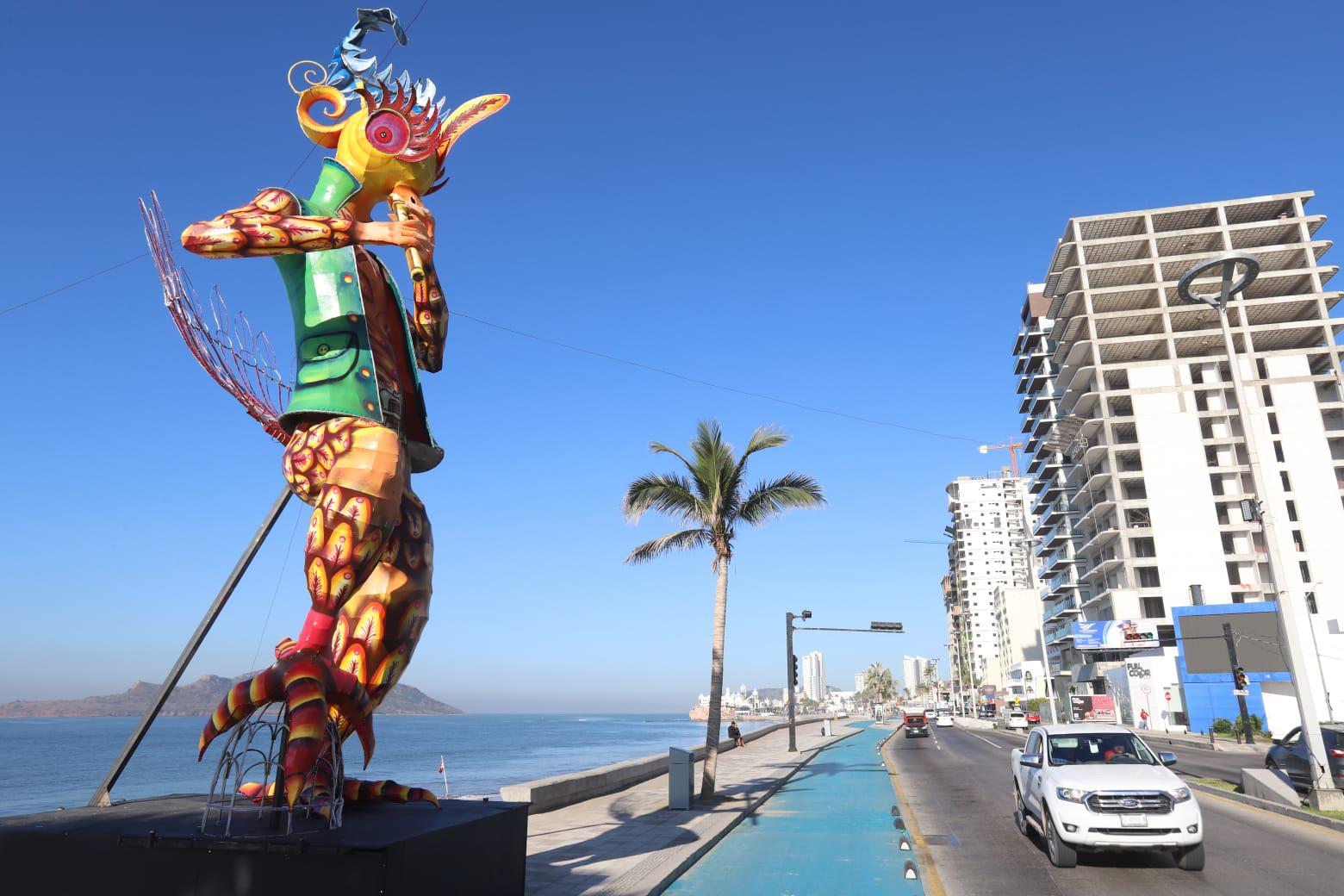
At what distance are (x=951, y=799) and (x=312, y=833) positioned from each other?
15.3 meters

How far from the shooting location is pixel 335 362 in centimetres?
823

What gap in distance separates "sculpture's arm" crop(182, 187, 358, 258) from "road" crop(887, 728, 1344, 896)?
30.4 feet

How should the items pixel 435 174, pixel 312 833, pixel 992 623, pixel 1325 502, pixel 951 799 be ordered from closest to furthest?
pixel 312 833 < pixel 435 174 < pixel 951 799 < pixel 1325 502 < pixel 992 623

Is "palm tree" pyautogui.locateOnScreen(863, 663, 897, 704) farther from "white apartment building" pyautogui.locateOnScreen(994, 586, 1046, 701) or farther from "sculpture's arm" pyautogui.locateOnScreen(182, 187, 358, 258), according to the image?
"sculpture's arm" pyautogui.locateOnScreen(182, 187, 358, 258)

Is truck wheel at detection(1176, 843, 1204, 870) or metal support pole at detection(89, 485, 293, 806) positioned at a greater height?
metal support pole at detection(89, 485, 293, 806)

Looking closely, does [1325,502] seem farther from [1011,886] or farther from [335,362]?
[335,362]

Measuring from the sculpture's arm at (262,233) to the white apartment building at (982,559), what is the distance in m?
157

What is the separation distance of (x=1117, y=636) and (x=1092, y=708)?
1028 centimetres

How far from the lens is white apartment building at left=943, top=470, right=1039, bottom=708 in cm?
15988

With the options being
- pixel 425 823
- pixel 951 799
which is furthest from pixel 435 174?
pixel 951 799

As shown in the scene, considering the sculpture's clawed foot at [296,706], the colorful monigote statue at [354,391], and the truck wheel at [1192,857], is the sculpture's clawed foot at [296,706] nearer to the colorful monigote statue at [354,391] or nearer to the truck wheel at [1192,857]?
the colorful monigote statue at [354,391]

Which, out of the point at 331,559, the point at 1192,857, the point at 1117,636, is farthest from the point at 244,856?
the point at 1117,636

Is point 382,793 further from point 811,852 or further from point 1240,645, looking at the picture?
point 1240,645

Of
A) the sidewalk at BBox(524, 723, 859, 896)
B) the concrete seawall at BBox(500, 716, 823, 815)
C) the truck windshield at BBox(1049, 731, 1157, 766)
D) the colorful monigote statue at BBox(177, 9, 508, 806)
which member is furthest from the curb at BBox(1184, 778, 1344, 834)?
the concrete seawall at BBox(500, 716, 823, 815)
